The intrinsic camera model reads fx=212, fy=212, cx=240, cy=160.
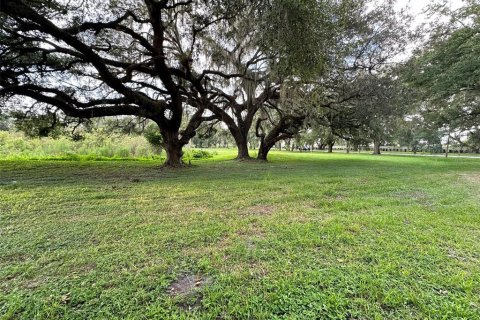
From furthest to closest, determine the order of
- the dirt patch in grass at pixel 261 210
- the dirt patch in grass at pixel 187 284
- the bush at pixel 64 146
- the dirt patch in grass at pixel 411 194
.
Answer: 1. the bush at pixel 64 146
2. the dirt patch in grass at pixel 411 194
3. the dirt patch in grass at pixel 261 210
4. the dirt patch in grass at pixel 187 284

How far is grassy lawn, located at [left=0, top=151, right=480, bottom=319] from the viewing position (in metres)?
1.42

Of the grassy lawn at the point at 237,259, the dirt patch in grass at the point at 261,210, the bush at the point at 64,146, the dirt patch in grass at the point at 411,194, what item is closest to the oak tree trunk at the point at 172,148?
the grassy lawn at the point at 237,259

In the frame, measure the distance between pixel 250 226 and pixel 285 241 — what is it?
1.91ft

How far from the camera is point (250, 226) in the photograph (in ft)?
9.06

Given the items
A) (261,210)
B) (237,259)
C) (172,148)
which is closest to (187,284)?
(237,259)

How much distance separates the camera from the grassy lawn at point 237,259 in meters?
1.42

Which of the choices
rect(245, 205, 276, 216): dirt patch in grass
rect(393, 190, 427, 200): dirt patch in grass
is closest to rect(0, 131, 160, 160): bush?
rect(245, 205, 276, 216): dirt patch in grass

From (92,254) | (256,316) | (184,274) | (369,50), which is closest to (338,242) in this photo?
(256,316)

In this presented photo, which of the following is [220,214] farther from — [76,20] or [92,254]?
[76,20]

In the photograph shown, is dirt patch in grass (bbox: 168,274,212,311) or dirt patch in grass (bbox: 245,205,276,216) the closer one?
dirt patch in grass (bbox: 168,274,212,311)

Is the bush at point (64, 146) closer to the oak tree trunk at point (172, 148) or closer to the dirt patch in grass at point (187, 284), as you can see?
the oak tree trunk at point (172, 148)

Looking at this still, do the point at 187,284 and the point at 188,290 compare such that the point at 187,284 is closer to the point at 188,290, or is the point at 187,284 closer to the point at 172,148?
the point at 188,290

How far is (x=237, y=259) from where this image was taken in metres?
1.97

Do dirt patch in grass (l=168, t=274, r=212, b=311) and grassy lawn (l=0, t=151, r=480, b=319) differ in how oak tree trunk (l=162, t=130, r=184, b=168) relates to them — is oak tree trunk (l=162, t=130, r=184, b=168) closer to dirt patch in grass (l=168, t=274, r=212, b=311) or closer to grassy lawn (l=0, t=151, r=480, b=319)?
grassy lawn (l=0, t=151, r=480, b=319)
